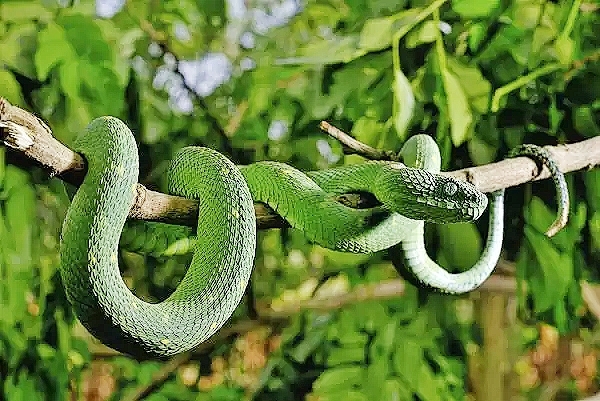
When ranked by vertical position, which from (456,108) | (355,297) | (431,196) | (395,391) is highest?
(456,108)

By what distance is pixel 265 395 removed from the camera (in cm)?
157

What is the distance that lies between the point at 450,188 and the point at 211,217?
0.19 m

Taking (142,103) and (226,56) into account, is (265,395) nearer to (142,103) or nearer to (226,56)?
(142,103)

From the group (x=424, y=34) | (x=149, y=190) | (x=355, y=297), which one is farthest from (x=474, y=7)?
(x=355, y=297)

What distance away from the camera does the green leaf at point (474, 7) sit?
0.94 metres

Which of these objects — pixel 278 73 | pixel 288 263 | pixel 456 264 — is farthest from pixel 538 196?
pixel 288 263

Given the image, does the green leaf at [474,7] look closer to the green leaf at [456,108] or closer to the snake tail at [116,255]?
the green leaf at [456,108]

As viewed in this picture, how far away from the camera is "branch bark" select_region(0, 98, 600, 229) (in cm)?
44

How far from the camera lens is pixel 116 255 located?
531 mm

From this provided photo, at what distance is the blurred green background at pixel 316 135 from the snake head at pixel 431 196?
0.22 meters

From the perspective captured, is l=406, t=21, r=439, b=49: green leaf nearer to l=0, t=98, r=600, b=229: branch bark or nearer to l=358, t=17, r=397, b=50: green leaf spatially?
l=358, t=17, r=397, b=50: green leaf

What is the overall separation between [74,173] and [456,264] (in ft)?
1.97

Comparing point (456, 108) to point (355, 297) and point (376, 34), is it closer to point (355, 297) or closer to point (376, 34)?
point (376, 34)

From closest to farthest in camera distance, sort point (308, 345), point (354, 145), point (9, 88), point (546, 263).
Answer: point (354, 145)
point (9, 88)
point (546, 263)
point (308, 345)
